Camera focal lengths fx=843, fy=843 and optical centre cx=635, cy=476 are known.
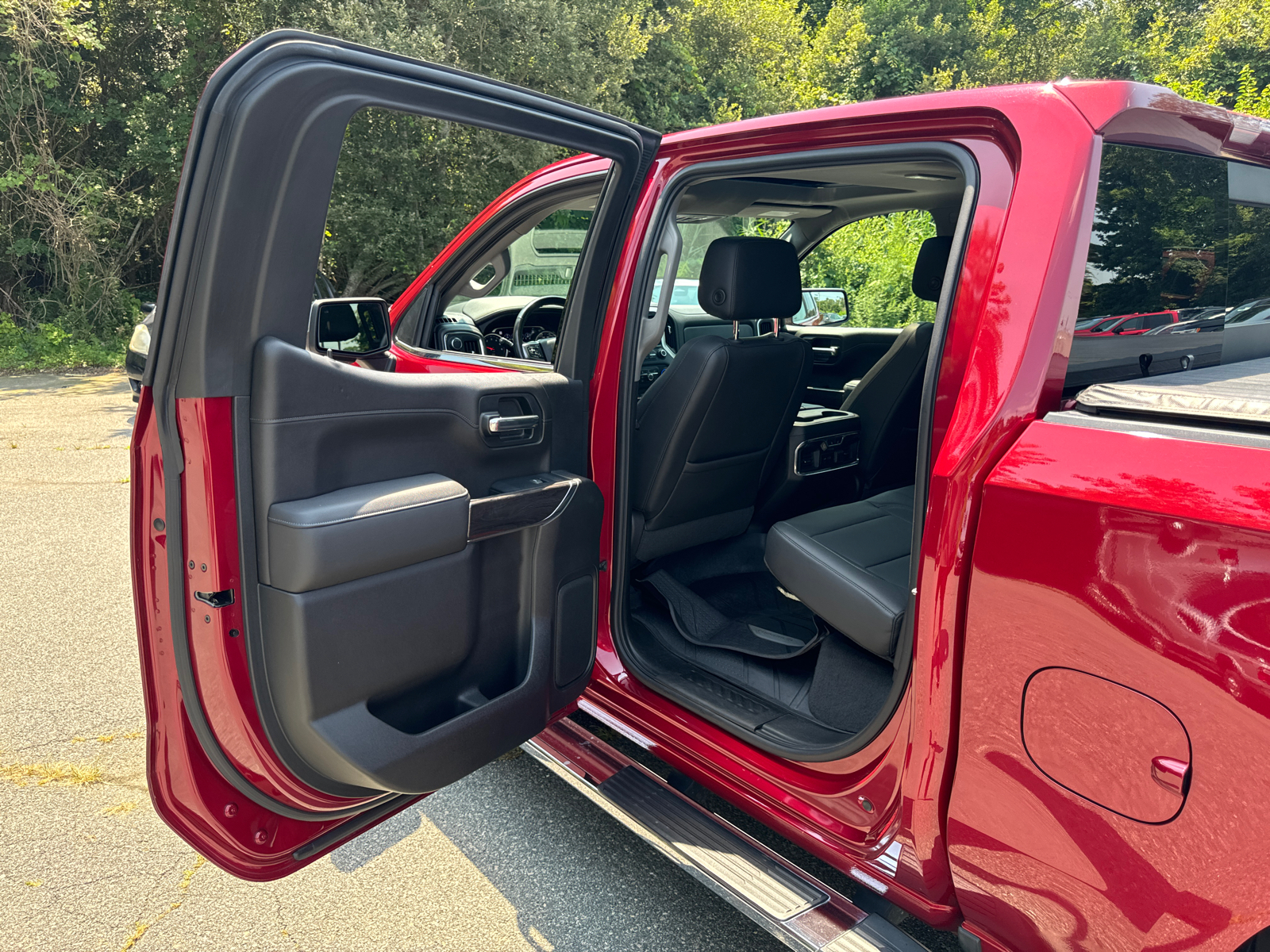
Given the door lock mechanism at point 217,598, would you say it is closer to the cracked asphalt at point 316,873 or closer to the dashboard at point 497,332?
the cracked asphalt at point 316,873

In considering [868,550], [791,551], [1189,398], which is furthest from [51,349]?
[1189,398]

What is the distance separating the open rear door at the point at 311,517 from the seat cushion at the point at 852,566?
21.8 inches

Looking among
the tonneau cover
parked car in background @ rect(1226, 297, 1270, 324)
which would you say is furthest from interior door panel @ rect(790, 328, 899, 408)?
the tonneau cover

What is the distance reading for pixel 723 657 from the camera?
7.89ft

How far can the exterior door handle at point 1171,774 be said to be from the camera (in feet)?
3.55

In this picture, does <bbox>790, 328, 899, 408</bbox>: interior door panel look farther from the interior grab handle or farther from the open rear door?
the open rear door

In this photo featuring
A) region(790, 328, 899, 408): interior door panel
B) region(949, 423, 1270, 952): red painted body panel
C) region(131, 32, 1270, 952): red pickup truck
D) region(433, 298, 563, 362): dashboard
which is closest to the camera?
region(949, 423, 1270, 952): red painted body panel

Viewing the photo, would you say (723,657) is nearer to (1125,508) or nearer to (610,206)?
(610,206)

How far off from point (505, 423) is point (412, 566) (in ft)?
1.24

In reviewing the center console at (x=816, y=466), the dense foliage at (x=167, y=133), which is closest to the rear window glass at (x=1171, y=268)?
the center console at (x=816, y=466)

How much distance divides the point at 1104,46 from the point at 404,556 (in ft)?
93.0

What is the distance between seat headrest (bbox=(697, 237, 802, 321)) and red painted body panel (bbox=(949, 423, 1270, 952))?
1280 mm

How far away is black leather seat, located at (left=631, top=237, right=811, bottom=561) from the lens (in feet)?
7.89

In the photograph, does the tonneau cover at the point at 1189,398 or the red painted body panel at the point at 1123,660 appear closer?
the red painted body panel at the point at 1123,660
